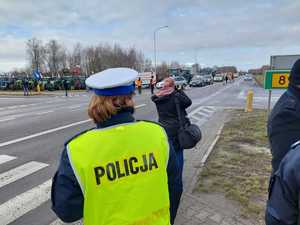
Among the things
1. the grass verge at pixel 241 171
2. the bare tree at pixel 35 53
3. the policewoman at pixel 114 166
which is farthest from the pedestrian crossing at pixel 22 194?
the bare tree at pixel 35 53

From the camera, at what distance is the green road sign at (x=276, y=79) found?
8.70 metres

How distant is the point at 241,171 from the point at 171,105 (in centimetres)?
233

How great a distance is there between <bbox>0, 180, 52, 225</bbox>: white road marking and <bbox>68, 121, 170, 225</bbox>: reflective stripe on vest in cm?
301

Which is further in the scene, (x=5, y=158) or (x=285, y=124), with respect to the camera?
(x=5, y=158)

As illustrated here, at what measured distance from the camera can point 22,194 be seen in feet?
15.9

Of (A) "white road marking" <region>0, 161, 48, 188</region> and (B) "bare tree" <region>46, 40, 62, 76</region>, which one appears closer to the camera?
(A) "white road marking" <region>0, 161, 48, 188</region>

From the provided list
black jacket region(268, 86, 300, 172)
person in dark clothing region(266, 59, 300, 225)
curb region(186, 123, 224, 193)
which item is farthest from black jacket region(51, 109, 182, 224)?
curb region(186, 123, 224, 193)

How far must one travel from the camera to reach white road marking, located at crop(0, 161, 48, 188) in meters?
5.45

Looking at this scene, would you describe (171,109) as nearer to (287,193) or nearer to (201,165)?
(201,165)

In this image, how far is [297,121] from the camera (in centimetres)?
230

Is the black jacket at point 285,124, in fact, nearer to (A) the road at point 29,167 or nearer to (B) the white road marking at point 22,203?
(A) the road at point 29,167

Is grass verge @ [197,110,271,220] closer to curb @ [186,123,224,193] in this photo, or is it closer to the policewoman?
curb @ [186,123,224,193]

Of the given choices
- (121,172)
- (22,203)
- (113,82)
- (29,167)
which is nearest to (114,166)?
(121,172)

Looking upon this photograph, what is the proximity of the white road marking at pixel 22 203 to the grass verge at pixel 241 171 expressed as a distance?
2544mm
